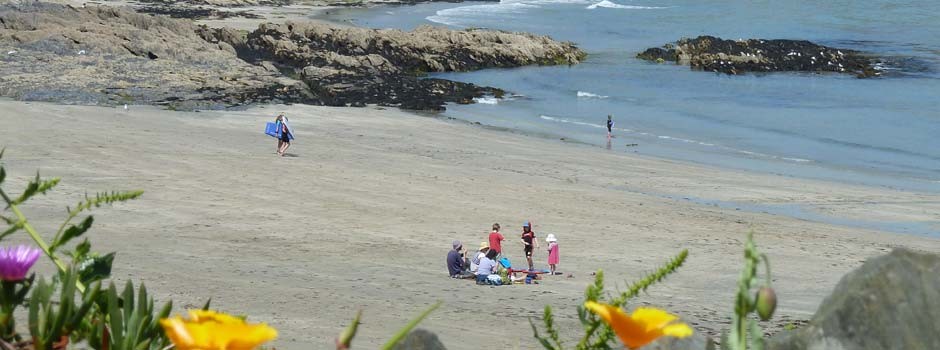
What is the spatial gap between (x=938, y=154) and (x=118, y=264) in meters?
24.7

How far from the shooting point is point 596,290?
5.28 feet

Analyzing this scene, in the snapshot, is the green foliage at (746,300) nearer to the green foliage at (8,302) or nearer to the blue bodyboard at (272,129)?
the green foliage at (8,302)

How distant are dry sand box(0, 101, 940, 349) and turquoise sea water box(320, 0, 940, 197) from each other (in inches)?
134

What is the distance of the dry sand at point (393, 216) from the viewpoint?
11602mm

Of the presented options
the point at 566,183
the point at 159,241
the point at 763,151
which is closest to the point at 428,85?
the point at 763,151

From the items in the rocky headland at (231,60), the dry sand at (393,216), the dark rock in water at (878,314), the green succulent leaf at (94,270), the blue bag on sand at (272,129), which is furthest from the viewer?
the rocky headland at (231,60)

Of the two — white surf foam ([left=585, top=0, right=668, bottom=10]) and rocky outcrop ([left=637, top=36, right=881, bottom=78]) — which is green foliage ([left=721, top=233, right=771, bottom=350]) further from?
white surf foam ([left=585, top=0, right=668, bottom=10])

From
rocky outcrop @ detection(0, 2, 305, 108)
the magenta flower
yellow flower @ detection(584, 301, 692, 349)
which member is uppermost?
yellow flower @ detection(584, 301, 692, 349)

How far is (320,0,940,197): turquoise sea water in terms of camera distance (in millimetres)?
29531

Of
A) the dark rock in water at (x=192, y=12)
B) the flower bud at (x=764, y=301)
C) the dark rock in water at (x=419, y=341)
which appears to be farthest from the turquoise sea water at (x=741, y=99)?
the flower bud at (x=764, y=301)

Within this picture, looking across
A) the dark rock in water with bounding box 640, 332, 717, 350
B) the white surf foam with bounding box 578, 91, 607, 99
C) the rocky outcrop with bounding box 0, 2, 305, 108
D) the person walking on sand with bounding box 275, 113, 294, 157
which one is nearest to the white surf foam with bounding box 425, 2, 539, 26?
the white surf foam with bounding box 578, 91, 607, 99

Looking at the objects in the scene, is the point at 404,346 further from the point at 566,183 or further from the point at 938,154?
the point at 938,154

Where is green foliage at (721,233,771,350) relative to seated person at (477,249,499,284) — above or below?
above

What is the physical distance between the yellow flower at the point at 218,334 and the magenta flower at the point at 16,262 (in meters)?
0.52
